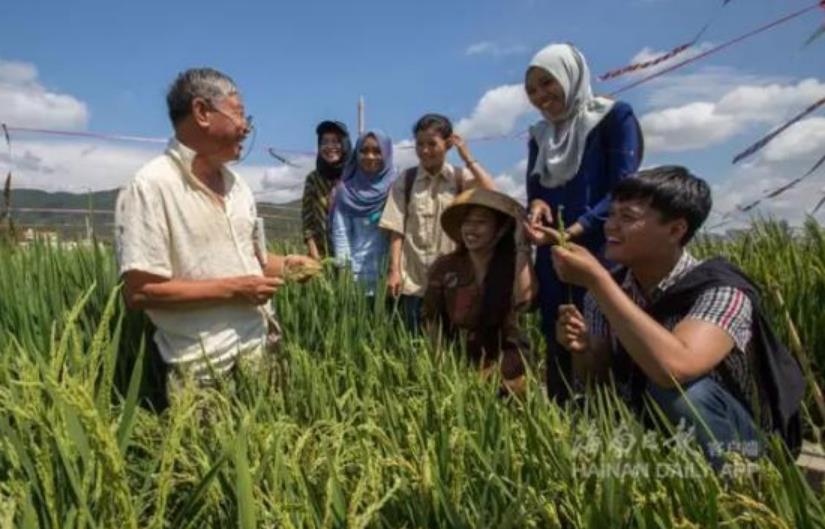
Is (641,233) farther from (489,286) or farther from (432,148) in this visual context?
(432,148)

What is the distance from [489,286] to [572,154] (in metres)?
0.58

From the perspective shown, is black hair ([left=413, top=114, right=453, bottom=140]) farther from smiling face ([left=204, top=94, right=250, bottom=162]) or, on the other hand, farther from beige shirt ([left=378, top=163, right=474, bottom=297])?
smiling face ([left=204, top=94, right=250, bottom=162])

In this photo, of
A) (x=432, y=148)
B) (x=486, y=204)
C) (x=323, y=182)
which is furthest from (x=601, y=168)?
(x=323, y=182)

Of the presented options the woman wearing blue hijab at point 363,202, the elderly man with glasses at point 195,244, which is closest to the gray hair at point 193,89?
the elderly man with glasses at point 195,244

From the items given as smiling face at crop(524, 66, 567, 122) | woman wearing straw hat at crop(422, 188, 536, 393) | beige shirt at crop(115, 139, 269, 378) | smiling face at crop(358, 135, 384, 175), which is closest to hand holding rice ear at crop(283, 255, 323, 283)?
beige shirt at crop(115, 139, 269, 378)

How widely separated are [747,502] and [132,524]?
33.5 inches

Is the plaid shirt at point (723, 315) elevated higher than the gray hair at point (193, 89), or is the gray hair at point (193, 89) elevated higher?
the gray hair at point (193, 89)

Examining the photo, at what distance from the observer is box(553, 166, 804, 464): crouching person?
185cm

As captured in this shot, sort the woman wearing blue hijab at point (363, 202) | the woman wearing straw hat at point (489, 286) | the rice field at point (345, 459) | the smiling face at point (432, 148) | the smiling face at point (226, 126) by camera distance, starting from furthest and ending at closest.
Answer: the woman wearing blue hijab at point (363, 202) → the smiling face at point (432, 148) → the woman wearing straw hat at point (489, 286) → the smiling face at point (226, 126) → the rice field at point (345, 459)

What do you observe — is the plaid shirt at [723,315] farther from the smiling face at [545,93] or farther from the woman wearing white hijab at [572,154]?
the smiling face at [545,93]

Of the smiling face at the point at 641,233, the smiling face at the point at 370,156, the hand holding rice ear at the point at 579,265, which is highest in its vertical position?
the smiling face at the point at 370,156

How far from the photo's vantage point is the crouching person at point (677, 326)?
1.85m

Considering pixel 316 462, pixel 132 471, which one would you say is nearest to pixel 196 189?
pixel 132 471

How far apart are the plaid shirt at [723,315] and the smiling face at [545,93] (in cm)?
83
